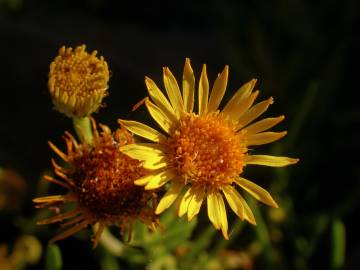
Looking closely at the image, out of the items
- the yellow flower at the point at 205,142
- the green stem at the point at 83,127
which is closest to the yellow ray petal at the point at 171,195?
the yellow flower at the point at 205,142

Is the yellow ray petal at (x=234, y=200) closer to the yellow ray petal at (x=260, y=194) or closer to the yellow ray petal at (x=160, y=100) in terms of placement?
the yellow ray petal at (x=260, y=194)

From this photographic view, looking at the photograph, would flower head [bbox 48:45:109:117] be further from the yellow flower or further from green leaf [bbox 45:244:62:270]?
green leaf [bbox 45:244:62:270]

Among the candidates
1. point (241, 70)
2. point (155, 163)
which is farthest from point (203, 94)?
point (241, 70)

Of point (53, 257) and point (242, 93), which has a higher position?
point (242, 93)

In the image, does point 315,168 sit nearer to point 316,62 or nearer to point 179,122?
point 316,62

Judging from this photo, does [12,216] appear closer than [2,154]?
Yes

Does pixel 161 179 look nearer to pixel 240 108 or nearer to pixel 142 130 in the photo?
pixel 142 130

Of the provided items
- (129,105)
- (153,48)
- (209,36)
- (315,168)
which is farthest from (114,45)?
(315,168)

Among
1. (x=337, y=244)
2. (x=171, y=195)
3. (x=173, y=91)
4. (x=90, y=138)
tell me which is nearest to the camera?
(x=171, y=195)
